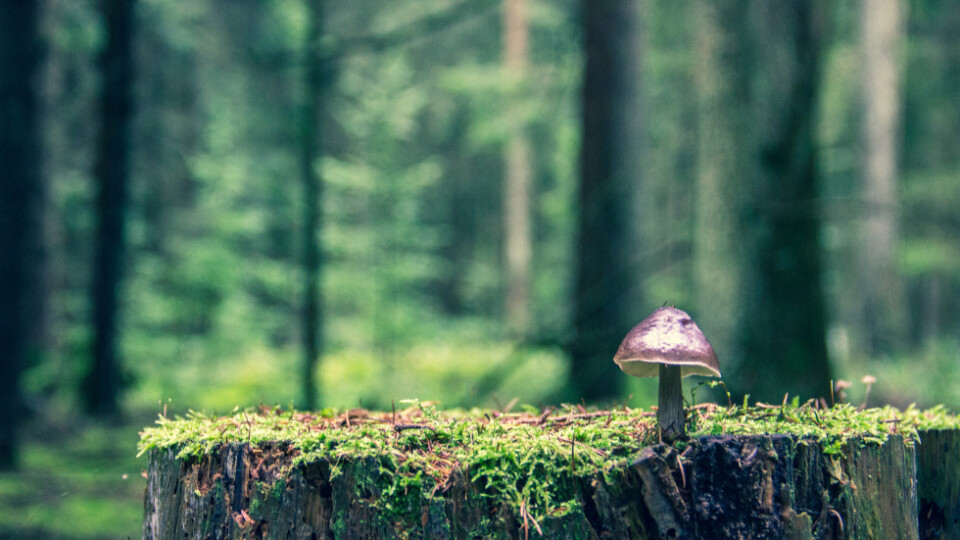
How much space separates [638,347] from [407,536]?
850mm

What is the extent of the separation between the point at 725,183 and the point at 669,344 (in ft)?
14.5

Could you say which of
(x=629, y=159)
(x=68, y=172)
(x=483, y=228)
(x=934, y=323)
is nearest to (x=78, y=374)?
(x=68, y=172)

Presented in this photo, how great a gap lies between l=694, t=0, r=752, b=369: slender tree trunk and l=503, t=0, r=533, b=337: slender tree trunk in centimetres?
1454

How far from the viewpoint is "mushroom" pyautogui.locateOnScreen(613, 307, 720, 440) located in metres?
1.72

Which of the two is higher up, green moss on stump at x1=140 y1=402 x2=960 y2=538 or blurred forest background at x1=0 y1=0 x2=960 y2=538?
blurred forest background at x1=0 y1=0 x2=960 y2=538

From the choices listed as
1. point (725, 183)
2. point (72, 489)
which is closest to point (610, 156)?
point (725, 183)

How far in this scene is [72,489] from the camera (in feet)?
14.7

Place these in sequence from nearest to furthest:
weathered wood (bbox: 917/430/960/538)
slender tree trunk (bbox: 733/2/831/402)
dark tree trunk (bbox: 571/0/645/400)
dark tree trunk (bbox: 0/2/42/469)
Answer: weathered wood (bbox: 917/430/960/538) → slender tree trunk (bbox: 733/2/831/402) → dark tree trunk (bbox: 0/2/42/469) → dark tree trunk (bbox: 571/0/645/400)

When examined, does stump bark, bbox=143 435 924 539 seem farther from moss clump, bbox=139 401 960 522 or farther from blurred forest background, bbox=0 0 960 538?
blurred forest background, bbox=0 0 960 538

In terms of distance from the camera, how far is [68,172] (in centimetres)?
1440

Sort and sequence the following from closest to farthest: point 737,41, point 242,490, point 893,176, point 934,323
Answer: point 242,490 < point 737,41 < point 893,176 < point 934,323

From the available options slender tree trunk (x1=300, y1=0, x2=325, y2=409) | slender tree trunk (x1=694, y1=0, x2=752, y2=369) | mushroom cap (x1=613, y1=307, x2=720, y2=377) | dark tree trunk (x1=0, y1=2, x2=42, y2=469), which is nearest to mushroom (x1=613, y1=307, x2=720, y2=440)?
mushroom cap (x1=613, y1=307, x2=720, y2=377)

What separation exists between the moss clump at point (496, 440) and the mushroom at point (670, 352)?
0.09 metres

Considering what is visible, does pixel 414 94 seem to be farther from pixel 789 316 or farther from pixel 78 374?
pixel 789 316
